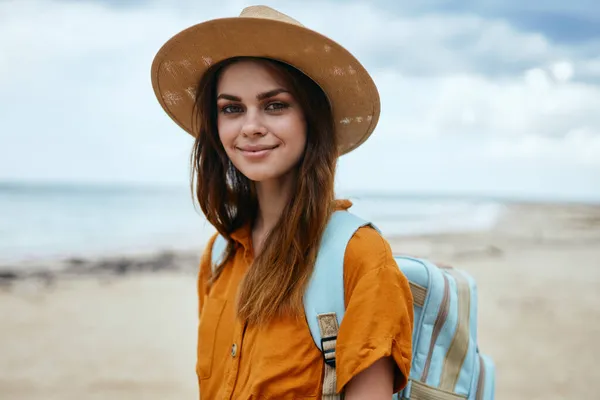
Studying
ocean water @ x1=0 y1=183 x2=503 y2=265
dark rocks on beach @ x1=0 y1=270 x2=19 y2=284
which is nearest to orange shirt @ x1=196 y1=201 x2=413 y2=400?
dark rocks on beach @ x1=0 y1=270 x2=19 y2=284

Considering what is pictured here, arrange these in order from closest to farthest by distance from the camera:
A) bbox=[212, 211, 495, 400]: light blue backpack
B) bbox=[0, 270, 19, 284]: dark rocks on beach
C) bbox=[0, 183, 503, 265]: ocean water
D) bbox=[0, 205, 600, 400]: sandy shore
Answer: bbox=[212, 211, 495, 400]: light blue backpack < bbox=[0, 205, 600, 400]: sandy shore < bbox=[0, 270, 19, 284]: dark rocks on beach < bbox=[0, 183, 503, 265]: ocean water

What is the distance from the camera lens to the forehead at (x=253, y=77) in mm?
1701

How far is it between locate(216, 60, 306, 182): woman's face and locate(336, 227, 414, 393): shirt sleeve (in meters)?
0.42

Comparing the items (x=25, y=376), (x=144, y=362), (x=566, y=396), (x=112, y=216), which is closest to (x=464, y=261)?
(x=566, y=396)

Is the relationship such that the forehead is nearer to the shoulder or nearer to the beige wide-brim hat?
the beige wide-brim hat

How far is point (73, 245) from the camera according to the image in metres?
13.8

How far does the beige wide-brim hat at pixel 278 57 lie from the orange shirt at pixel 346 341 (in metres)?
0.36

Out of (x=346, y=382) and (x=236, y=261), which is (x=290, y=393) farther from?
(x=236, y=261)

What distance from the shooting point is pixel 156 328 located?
5.76 meters

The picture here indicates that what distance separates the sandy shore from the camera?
439 cm

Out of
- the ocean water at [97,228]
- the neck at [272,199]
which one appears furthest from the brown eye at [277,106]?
the ocean water at [97,228]

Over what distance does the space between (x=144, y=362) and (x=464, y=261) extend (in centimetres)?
664

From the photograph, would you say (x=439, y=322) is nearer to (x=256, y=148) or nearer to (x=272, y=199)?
(x=272, y=199)

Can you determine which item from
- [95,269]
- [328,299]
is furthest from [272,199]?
[95,269]
